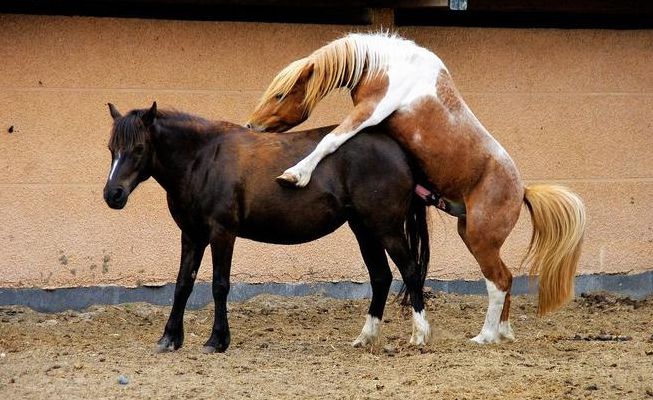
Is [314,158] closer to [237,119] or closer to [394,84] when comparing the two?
[394,84]

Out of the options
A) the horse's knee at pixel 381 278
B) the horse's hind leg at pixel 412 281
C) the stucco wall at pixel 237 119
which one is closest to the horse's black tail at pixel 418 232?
the horse's knee at pixel 381 278

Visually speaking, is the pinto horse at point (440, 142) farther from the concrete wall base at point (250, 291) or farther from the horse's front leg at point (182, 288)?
the concrete wall base at point (250, 291)

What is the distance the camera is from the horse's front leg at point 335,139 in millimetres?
7332

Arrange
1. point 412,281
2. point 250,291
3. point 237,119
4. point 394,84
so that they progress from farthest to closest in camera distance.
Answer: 1. point 250,291
2. point 237,119
3. point 412,281
4. point 394,84

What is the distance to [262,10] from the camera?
9.55 metres

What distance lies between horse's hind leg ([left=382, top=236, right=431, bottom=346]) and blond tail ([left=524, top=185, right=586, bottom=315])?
761 mm

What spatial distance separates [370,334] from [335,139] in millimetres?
1240

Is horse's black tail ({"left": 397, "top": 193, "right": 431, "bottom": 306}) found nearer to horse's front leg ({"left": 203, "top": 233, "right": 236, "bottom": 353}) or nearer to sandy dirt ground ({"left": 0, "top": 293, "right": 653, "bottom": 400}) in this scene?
sandy dirt ground ({"left": 0, "top": 293, "right": 653, "bottom": 400})

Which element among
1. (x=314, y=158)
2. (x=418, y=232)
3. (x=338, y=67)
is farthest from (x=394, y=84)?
(x=418, y=232)

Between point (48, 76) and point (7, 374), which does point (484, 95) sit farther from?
point (7, 374)

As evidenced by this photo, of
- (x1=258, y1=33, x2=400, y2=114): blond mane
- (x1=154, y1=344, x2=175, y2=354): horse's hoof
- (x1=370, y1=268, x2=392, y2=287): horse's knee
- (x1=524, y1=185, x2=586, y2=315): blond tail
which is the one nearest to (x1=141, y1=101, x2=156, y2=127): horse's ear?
(x1=258, y1=33, x2=400, y2=114): blond mane

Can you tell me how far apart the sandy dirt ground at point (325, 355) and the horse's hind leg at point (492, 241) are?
0.80 feet

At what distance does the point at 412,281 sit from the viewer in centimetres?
754

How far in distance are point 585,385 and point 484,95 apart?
391cm
